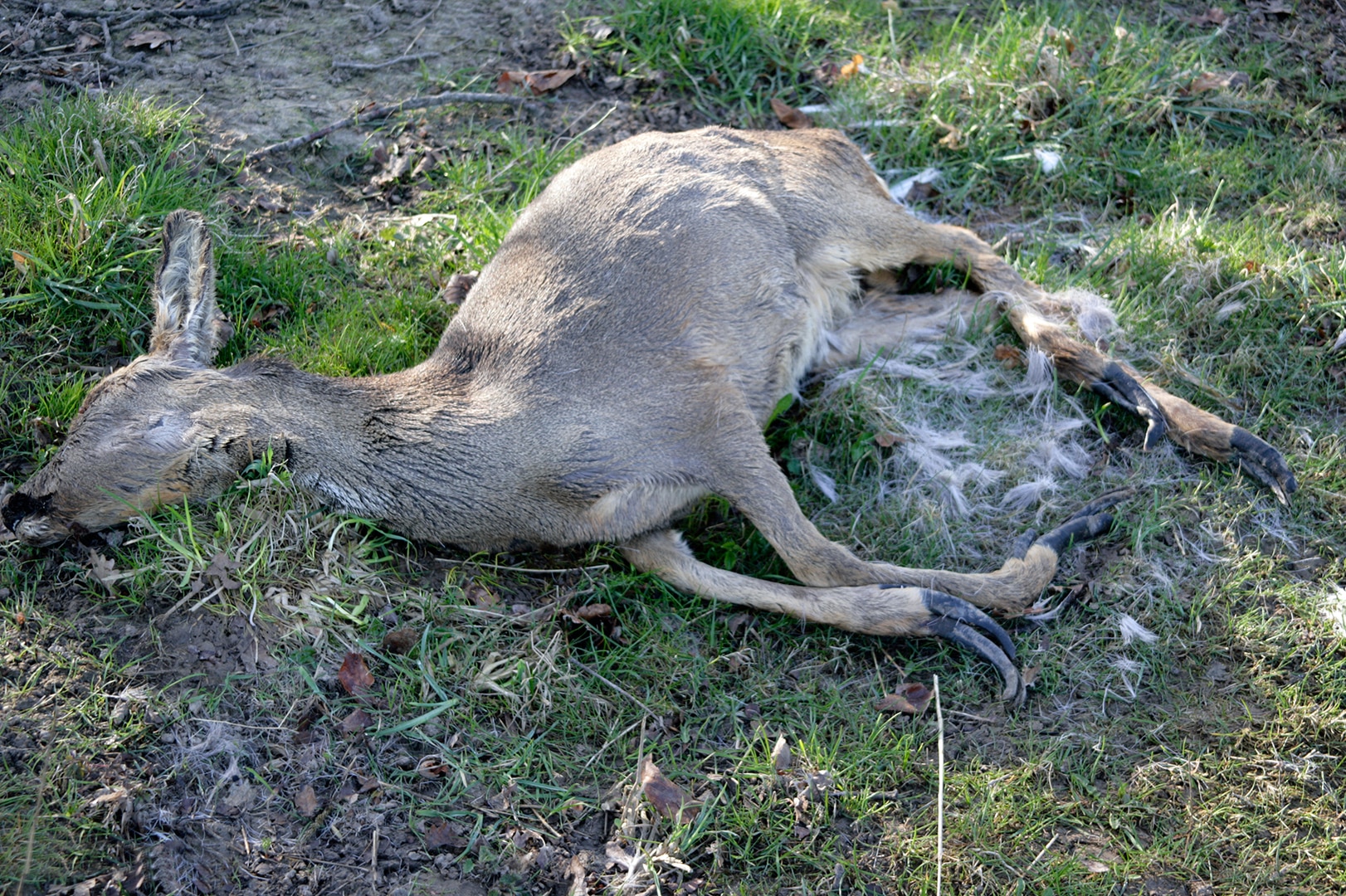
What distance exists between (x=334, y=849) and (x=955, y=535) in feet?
8.82

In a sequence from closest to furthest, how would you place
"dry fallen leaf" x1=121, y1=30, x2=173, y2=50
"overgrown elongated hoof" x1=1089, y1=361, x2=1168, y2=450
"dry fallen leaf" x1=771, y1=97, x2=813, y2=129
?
"overgrown elongated hoof" x1=1089, y1=361, x2=1168, y2=450
"dry fallen leaf" x1=121, y1=30, x2=173, y2=50
"dry fallen leaf" x1=771, y1=97, x2=813, y2=129

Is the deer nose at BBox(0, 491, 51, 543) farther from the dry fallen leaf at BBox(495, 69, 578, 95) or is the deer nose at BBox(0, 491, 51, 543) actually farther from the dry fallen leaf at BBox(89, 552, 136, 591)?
the dry fallen leaf at BBox(495, 69, 578, 95)

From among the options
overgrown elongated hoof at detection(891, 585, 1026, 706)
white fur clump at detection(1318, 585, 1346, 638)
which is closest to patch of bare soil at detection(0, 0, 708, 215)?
overgrown elongated hoof at detection(891, 585, 1026, 706)

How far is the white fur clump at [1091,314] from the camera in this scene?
4.94m

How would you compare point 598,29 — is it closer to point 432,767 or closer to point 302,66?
point 302,66

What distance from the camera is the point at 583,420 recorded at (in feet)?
13.3

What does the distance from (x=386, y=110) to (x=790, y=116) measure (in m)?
2.29

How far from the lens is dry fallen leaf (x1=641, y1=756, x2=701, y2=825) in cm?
344

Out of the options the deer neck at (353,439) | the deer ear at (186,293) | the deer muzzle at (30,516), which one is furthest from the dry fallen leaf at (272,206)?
the deer muzzle at (30,516)

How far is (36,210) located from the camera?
4.72 meters

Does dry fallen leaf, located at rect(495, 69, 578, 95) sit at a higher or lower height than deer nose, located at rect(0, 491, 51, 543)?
higher

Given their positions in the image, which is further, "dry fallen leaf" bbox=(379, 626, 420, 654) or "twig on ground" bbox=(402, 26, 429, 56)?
"twig on ground" bbox=(402, 26, 429, 56)

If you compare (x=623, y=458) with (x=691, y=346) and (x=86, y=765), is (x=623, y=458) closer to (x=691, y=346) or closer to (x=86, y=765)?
(x=691, y=346)

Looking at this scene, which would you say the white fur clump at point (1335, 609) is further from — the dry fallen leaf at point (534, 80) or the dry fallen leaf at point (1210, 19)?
the dry fallen leaf at point (534, 80)
